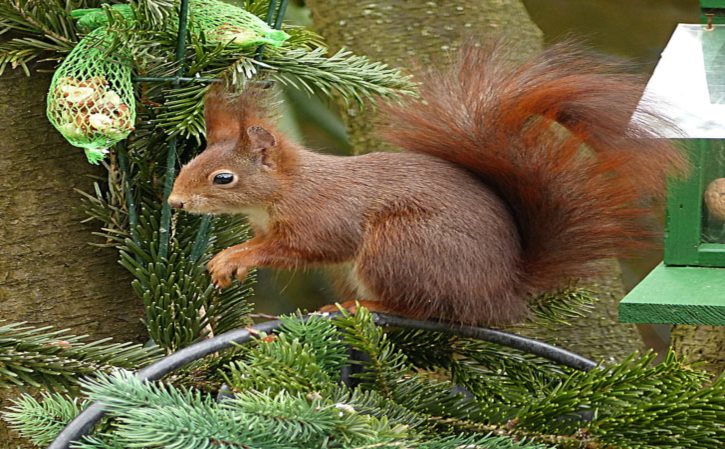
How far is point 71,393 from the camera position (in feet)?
3.61

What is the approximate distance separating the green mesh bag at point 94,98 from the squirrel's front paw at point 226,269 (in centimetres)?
16

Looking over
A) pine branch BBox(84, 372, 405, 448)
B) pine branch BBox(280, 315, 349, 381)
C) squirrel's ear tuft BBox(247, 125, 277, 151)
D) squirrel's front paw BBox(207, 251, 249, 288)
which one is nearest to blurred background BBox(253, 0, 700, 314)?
squirrel's ear tuft BBox(247, 125, 277, 151)

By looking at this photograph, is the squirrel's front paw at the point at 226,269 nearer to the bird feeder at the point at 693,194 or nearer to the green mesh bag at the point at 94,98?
the green mesh bag at the point at 94,98

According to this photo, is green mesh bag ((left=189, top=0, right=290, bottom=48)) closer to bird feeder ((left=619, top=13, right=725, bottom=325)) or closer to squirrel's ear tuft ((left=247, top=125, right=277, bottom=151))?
squirrel's ear tuft ((left=247, top=125, right=277, bottom=151))

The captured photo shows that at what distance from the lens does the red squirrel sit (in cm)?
107

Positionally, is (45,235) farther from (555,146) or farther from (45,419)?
(555,146)

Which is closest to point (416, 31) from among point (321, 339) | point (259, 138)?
point (259, 138)

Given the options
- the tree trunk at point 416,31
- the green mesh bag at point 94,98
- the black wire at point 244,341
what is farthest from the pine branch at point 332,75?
the tree trunk at point 416,31

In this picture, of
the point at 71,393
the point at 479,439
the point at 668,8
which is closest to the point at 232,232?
the point at 71,393

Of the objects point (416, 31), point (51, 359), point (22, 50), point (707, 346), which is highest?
point (22, 50)

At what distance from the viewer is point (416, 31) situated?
1.74 meters

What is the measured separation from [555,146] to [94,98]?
17.7 inches

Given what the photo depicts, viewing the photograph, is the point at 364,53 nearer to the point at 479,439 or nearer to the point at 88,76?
the point at 88,76

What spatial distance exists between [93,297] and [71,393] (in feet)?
0.38
